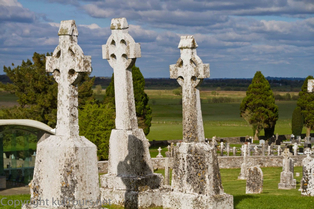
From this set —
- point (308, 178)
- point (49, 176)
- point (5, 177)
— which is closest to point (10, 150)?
point (5, 177)

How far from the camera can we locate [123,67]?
11.9m

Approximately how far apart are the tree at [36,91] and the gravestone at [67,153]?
109 ft

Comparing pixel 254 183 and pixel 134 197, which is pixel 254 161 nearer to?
pixel 254 183

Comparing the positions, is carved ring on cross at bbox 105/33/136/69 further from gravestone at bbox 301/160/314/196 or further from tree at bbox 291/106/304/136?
tree at bbox 291/106/304/136

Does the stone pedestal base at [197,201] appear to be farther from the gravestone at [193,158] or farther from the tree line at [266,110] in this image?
the tree line at [266,110]

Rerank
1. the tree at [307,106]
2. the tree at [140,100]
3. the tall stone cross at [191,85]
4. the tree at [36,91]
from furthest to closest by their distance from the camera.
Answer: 1. the tree at [307,106]
2. the tree at [140,100]
3. the tree at [36,91]
4. the tall stone cross at [191,85]

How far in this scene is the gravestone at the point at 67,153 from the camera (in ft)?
24.6

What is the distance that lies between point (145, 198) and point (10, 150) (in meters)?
12.1

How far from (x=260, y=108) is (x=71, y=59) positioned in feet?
156

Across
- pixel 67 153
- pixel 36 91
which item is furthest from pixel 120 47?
pixel 36 91

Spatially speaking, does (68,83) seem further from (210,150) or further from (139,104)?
(139,104)

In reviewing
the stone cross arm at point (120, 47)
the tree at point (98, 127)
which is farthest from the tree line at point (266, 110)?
the stone cross arm at point (120, 47)

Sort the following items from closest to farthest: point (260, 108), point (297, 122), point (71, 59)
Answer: point (71, 59) → point (297, 122) → point (260, 108)

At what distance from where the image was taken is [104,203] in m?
11.4
